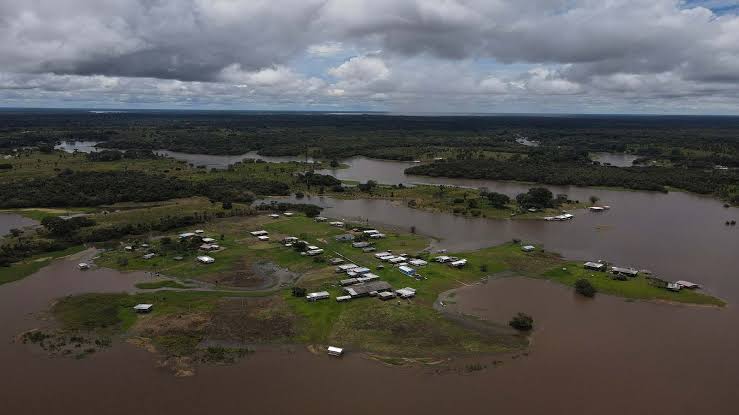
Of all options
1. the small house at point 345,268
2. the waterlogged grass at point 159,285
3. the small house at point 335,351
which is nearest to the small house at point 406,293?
the small house at point 345,268

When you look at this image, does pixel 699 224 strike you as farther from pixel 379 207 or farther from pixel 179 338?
pixel 179 338

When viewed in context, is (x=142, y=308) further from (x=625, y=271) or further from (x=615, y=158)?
(x=615, y=158)

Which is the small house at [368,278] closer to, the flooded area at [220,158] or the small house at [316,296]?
the small house at [316,296]

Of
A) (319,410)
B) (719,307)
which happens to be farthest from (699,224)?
(319,410)

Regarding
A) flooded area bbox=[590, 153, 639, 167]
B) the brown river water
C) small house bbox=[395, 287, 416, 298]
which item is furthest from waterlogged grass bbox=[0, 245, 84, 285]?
flooded area bbox=[590, 153, 639, 167]

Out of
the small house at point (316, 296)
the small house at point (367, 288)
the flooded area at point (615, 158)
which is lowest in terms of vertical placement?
the small house at point (316, 296)

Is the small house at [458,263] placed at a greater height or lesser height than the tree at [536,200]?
lesser
